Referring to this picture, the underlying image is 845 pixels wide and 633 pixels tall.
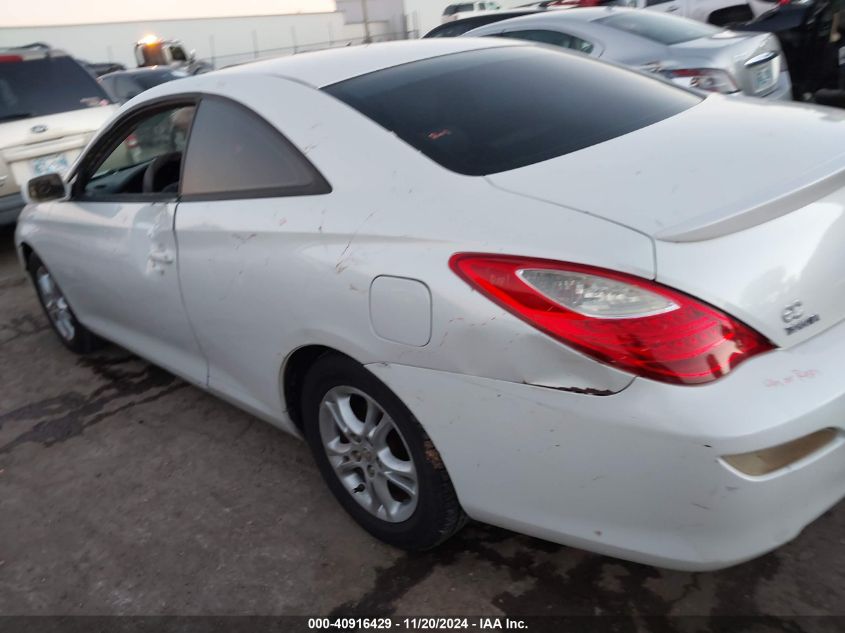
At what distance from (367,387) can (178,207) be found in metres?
1.20

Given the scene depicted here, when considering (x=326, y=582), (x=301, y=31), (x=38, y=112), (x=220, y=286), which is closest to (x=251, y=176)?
(x=220, y=286)

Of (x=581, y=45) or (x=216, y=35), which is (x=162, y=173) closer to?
(x=581, y=45)

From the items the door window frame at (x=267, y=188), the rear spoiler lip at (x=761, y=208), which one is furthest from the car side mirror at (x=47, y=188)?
the rear spoiler lip at (x=761, y=208)

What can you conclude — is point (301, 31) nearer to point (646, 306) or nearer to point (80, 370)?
point (80, 370)

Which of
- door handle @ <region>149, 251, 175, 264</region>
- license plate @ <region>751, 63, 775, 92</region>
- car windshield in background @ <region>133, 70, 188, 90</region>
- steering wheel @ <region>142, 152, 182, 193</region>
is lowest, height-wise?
door handle @ <region>149, 251, 175, 264</region>

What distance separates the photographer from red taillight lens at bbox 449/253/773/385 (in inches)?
67.8

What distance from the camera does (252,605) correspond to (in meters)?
2.41

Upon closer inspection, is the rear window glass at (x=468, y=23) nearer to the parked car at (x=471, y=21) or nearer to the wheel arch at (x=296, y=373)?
the parked car at (x=471, y=21)

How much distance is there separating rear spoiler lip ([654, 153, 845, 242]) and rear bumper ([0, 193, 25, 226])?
6089 mm

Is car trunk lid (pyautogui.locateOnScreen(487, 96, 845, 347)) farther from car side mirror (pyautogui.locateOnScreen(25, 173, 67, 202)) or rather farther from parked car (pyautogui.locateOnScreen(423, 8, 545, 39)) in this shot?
parked car (pyautogui.locateOnScreen(423, 8, 545, 39))

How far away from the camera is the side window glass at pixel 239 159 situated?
99.3 inches

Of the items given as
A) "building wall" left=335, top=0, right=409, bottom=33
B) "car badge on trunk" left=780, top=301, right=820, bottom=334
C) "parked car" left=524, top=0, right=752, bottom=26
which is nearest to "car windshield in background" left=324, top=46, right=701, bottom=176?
"car badge on trunk" left=780, top=301, right=820, bottom=334

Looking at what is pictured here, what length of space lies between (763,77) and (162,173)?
4.66 m

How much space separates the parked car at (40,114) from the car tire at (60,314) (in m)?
2.13
